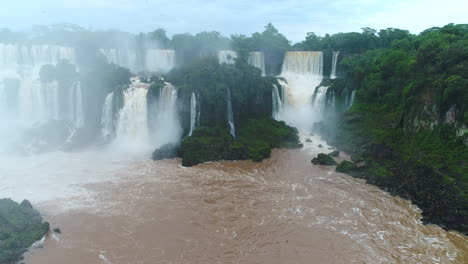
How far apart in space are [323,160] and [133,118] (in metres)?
12.4

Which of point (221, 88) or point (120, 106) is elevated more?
point (221, 88)

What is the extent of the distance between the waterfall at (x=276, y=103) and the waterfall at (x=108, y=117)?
11510 millimetres

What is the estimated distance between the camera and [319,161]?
2077 cm

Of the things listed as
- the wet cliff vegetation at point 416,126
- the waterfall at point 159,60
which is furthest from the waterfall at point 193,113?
the waterfall at point 159,60

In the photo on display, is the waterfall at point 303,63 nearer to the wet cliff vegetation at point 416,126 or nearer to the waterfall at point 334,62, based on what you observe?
the waterfall at point 334,62

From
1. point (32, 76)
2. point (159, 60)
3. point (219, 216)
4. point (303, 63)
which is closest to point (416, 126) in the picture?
point (219, 216)

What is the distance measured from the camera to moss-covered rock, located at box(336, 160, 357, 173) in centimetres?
1936

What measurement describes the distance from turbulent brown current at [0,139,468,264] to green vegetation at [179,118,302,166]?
1119mm

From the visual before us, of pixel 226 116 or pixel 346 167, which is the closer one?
pixel 346 167

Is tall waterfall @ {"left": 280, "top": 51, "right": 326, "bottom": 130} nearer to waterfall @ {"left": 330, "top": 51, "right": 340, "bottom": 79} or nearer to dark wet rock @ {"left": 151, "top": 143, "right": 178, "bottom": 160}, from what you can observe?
waterfall @ {"left": 330, "top": 51, "right": 340, "bottom": 79}

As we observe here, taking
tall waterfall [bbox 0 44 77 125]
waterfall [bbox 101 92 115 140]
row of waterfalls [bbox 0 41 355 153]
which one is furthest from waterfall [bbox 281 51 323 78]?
tall waterfall [bbox 0 44 77 125]

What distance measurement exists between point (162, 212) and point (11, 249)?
17.3 ft

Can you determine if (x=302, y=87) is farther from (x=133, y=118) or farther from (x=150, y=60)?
(x=133, y=118)

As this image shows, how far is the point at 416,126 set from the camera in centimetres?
2064
